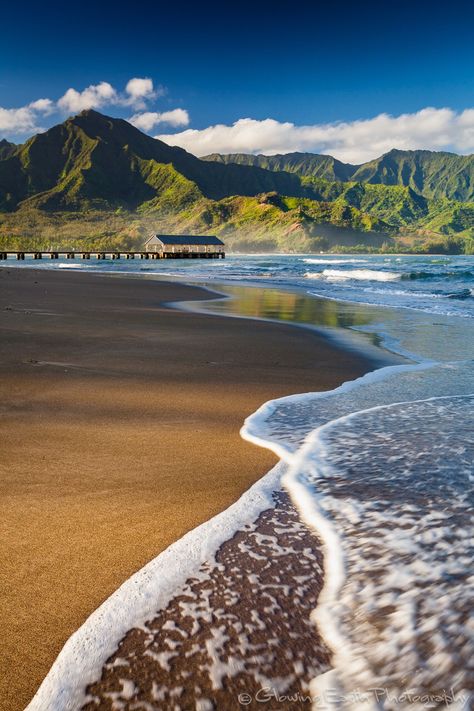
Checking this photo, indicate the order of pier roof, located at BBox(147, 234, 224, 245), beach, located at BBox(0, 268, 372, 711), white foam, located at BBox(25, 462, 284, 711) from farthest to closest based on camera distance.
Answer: pier roof, located at BBox(147, 234, 224, 245), beach, located at BBox(0, 268, 372, 711), white foam, located at BBox(25, 462, 284, 711)

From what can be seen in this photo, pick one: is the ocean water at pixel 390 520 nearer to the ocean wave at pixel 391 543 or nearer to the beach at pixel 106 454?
the ocean wave at pixel 391 543

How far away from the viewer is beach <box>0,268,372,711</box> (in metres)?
2.48

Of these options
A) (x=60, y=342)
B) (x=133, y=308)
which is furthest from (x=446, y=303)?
(x=60, y=342)

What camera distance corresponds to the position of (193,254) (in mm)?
121938

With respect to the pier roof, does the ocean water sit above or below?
below

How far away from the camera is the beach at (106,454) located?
248cm

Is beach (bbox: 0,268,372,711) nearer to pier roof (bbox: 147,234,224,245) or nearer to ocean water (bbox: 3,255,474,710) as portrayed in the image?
ocean water (bbox: 3,255,474,710)

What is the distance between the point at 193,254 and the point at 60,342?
114 metres

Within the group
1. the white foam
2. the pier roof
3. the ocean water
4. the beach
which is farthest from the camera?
the pier roof

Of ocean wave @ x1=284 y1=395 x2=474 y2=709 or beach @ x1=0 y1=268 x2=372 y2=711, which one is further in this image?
beach @ x1=0 y1=268 x2=372 y2=711

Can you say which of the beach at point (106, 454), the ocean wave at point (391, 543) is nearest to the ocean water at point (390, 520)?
the ocean wave at point (391, 543)

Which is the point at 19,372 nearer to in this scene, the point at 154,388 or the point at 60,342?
the point at 154,388

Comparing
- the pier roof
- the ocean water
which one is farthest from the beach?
the pier roof

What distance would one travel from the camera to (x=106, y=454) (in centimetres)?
436
